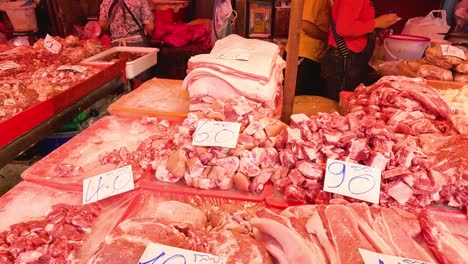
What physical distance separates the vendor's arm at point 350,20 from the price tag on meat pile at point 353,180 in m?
2.73

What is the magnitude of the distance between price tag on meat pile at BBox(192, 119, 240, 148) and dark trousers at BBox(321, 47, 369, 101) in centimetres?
288

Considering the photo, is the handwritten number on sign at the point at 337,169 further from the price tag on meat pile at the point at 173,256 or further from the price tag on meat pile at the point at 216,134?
the price tag on meat pile at the point at 173,256

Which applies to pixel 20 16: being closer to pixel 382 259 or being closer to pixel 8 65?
pixel 8 65

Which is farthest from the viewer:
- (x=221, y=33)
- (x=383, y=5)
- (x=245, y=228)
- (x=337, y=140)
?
(x=383, y=5)

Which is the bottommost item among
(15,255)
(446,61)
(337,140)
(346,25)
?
(15,255)

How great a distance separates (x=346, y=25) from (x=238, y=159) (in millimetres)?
2846

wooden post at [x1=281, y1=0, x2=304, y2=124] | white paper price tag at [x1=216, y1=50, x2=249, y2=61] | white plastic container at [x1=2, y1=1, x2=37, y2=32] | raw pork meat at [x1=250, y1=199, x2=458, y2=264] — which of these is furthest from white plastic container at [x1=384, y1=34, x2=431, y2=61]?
white plastic container at [x1=2, y1=1, x2=37, y2=32]

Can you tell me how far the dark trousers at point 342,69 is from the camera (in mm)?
4457

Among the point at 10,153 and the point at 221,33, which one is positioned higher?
the point at 221,33

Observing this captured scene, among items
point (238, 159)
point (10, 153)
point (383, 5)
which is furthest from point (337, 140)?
point (383, 5)

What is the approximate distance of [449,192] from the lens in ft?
5.95

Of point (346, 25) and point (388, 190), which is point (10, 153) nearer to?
point (388, 190)

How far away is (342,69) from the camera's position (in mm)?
4520

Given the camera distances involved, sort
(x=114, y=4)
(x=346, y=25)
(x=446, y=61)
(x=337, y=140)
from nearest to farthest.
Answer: (x=337, y=140) → (x=446, y=61) → (x=346, y=25) → (x=114, y=4)
